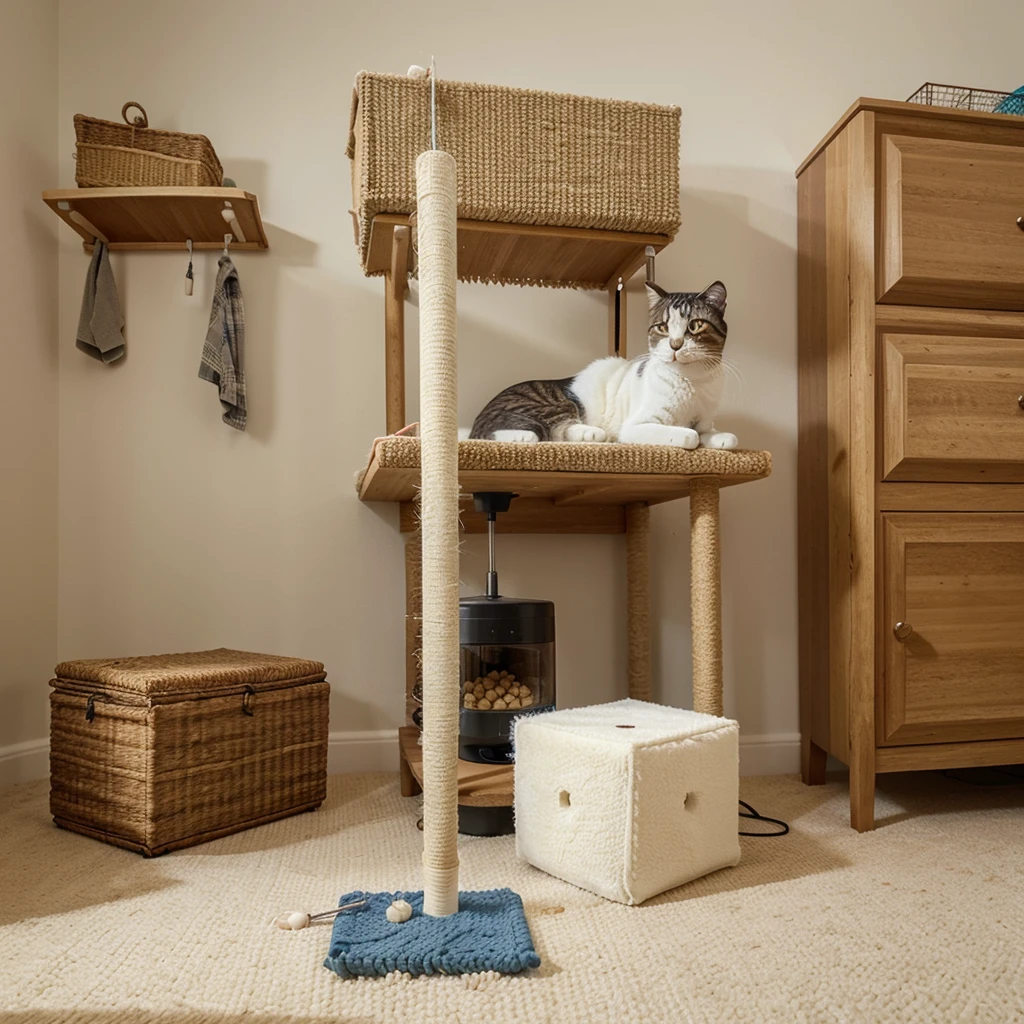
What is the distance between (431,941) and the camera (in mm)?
925

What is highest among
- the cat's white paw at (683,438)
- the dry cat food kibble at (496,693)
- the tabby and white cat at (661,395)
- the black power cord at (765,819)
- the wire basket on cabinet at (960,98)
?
the wire basket on cabinet at (960,98)

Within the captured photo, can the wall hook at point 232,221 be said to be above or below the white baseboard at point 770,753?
above

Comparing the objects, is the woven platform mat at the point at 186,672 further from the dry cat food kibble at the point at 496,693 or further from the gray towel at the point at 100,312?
the gray towel at the point at 100,312

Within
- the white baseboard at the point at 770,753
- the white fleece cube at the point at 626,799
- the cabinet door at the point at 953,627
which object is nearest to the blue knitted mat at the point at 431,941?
the white fleece cube at the point at 626,799

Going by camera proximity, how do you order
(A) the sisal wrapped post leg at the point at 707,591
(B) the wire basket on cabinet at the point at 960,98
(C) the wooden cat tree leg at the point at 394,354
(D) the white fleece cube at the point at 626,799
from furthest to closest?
(B) the wire basket on cabinet at the point at 960,98 → (C) the wooden cat tree leg at the point at 394,354 → (A) the sisal wrapped post leg at the point at 707,591 → (D) the white fleece cube at the point at 626,799

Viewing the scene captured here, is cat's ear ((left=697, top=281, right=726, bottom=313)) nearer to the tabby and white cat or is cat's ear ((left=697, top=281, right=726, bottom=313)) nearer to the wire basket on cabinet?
the tabby and white cat

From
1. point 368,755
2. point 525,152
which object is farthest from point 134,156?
point 368,755

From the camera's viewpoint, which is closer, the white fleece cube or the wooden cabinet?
the white fleece cube

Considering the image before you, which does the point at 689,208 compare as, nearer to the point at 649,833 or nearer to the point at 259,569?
the point at 259,569

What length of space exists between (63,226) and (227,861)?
1.42 m

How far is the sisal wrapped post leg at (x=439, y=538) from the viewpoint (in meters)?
0.98

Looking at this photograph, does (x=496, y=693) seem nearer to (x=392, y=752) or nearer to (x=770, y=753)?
(x=392, y=752)

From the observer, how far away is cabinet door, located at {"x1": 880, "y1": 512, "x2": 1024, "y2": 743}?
4.82ft

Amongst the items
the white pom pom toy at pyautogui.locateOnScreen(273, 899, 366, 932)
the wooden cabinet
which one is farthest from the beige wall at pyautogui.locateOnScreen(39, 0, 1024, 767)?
the white pom pom toy at pyautogui.locateOnScreen(273, 899, 366, 932)
